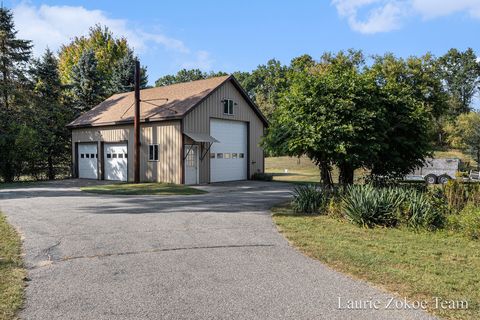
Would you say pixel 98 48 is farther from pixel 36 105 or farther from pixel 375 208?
pixel 375 208

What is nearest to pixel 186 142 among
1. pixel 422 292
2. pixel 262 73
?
pixel 422 292

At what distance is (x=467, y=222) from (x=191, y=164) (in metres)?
14.6

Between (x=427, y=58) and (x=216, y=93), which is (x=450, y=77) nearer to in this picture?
(x=427, y=58)

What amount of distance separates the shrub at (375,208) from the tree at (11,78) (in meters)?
22.8

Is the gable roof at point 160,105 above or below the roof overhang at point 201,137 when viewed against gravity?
above

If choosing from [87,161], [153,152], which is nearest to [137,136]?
[153,152]

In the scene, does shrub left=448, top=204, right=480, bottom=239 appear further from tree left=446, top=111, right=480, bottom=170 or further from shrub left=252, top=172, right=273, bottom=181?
tree left=446, top=111, right=480, bottom=170

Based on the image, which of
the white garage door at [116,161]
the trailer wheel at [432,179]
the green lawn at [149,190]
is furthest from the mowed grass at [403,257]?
the trailer wheel at [432,179]

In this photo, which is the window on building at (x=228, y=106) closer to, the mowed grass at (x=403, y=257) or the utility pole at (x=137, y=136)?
the utility pole at (x=137, y=136)

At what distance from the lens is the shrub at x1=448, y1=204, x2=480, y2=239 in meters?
7.86

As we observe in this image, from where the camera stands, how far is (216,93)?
71.7ft

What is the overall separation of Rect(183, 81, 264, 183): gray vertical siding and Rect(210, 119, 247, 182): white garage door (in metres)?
0.40

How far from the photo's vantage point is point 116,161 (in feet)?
76.9

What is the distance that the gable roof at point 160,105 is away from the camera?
68.0 feet
